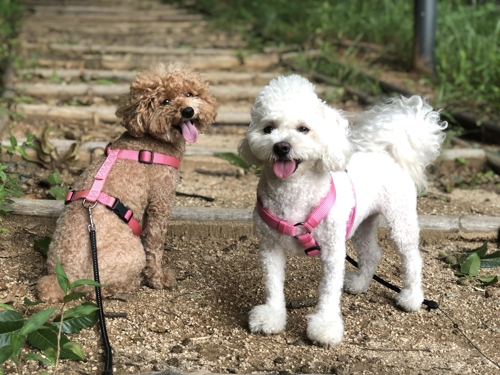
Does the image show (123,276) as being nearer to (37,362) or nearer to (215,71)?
(37,362)

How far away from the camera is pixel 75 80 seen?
7.59m

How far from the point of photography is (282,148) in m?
2.92

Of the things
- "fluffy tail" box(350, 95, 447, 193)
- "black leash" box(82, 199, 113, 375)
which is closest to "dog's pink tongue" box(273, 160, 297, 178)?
"fluffy tail" box(350, 95, 447, 193)

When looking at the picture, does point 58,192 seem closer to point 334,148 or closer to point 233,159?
point 233,159

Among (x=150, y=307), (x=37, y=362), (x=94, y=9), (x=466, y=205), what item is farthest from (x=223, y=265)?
(x=94, y=9)

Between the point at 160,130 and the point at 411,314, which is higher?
the point at 160,130

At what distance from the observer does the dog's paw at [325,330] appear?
3125 mm

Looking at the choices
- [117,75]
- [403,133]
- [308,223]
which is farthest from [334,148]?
[117,75]

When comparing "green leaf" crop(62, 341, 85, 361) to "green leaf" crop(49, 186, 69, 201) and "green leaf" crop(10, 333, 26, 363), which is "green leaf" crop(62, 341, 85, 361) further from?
"green leaf" crop(49, 186, 69, 201)

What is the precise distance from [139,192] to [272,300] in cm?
90

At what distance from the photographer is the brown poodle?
132 inches

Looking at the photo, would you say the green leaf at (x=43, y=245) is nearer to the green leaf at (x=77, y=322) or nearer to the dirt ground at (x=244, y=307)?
the dirt ground at (x=244, y=307)

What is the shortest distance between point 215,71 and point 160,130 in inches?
198

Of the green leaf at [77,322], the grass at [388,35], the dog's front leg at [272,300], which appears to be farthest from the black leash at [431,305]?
the grass at [388,35]
